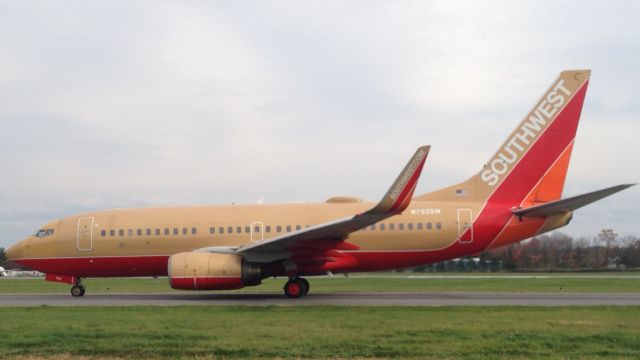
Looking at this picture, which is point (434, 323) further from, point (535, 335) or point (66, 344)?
point (66, 344)

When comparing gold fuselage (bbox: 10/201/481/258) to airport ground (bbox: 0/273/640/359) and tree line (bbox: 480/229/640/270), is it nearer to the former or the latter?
airport ground (bbox: 0/273/640/359)

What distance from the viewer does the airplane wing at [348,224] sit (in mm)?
17969

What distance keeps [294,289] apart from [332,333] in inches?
378

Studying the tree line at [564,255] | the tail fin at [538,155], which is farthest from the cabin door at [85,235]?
the tree line at [564,255]

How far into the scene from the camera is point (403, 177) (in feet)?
58.9

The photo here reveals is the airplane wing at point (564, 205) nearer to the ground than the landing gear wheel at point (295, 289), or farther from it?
farther from it

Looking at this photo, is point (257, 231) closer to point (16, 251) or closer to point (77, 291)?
point (77, 291)

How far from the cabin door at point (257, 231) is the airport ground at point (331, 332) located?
20.4 ft

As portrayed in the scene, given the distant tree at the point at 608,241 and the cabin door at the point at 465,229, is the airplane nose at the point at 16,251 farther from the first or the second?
the distant tree at the point at 608,241

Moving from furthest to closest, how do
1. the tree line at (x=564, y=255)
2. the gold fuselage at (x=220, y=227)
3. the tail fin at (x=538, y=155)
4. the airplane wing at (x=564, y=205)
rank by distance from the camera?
the tree line at (x=564, y=255) < the tail fin at (x=538, y=155) < the gold fuselage at (x=220, y=227) < the airplane wing at (x=564, y=205)

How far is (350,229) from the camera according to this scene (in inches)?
787

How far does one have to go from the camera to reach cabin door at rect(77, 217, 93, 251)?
2388 centimetres

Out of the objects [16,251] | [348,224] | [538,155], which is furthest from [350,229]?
[16,251]

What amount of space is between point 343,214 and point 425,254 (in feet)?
9.62
